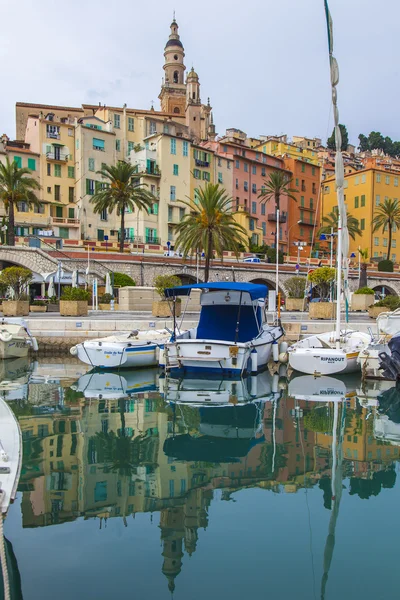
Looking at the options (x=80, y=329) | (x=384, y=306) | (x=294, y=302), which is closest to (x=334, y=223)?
(x=294, y=302)

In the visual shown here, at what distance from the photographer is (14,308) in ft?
95.2

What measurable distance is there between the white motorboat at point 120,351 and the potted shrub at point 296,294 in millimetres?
18238

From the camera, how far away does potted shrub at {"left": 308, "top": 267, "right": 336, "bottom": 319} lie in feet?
97.0

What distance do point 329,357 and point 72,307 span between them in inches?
617

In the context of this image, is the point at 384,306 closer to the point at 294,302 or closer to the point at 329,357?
the point at 294,302

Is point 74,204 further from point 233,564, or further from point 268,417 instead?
point 233,564

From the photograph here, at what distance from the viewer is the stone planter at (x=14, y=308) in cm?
2892

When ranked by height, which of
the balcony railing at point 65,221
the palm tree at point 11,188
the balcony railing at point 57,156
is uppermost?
the balcony railing at point 57,156

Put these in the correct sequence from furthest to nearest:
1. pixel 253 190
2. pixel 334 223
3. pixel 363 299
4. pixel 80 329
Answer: pixel 253 190, pixel 334 223, pixel 363 299, pixel 80 329

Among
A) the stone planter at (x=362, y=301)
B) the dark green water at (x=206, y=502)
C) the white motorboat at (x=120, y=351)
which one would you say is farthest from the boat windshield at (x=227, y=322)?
the stone planter at (x=362, y=301)

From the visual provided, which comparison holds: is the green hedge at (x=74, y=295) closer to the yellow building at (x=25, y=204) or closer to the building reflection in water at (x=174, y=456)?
the building reflection in water at (x=174, y=456)

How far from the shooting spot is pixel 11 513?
707 centimetres

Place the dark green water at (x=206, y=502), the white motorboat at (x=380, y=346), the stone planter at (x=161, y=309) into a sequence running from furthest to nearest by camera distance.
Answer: the stone planter at (x=161, y=309)
the white motorboat at (x=380, y=346)
the dark green water at (x=206, y=502)

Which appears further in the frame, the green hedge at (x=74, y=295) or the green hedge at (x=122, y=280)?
the green hedge at (x=122, y=280)
